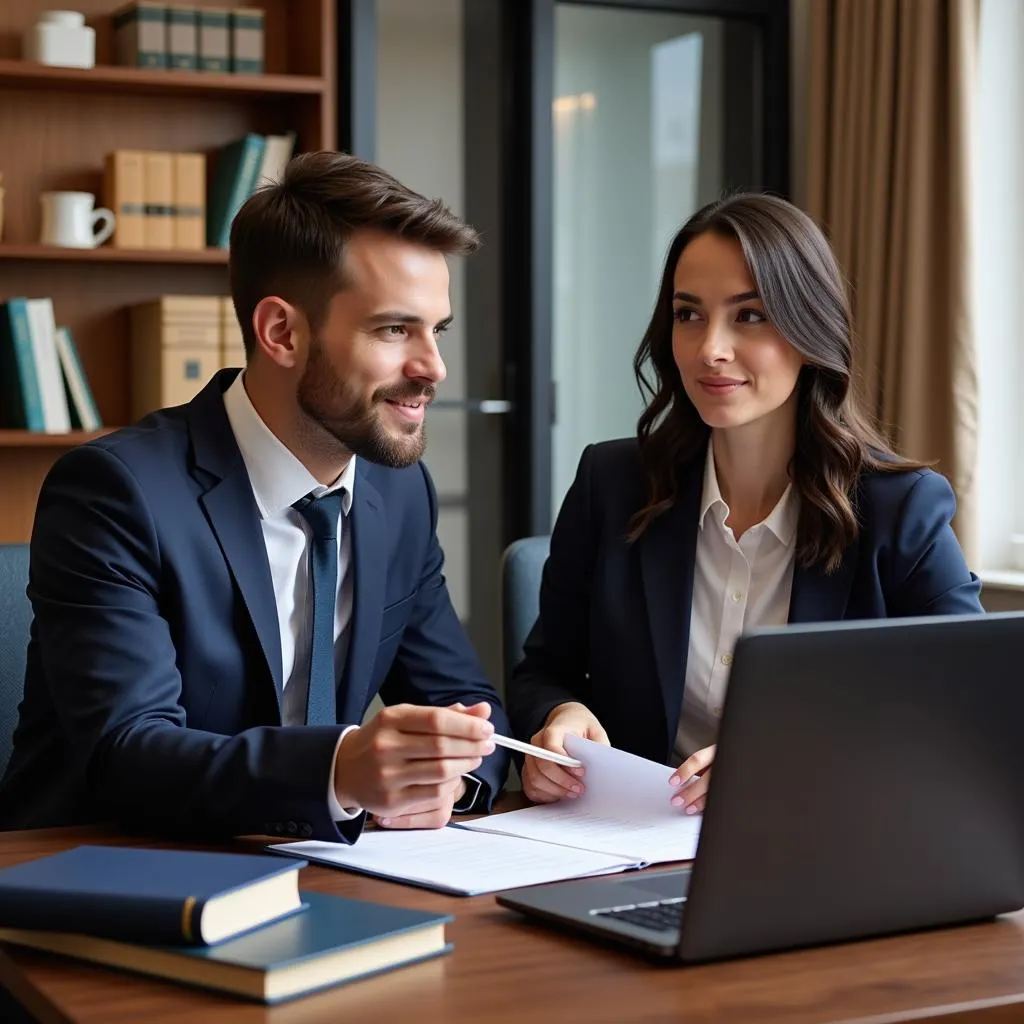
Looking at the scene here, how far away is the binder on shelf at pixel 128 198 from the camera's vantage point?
347 centimetres

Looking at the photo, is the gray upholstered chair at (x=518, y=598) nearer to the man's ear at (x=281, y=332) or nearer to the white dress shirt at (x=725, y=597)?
the white dress shirt at (x=725, y=597)

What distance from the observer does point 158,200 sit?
350cm

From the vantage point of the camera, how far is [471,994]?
992 mm

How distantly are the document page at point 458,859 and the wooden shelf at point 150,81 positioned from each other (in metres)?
2.41

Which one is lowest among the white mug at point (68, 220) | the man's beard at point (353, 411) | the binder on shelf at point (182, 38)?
the man's beard at point (353, 411)

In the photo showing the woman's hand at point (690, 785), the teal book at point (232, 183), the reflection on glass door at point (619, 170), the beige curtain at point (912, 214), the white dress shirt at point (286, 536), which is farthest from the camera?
the reflection on glass door at point (619, 170)

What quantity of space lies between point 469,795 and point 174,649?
0.33 meters

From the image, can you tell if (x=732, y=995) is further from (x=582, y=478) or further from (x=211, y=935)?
(x=582, y=478)

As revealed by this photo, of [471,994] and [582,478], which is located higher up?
[582,478]

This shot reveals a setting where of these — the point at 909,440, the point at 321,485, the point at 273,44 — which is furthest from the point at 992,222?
the point at 321,485

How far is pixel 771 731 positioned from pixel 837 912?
0.54 ft

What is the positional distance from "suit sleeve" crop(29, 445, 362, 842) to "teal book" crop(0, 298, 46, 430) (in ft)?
5.97

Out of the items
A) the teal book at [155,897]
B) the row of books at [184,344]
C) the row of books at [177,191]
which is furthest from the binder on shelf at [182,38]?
the teal book at [155,897]

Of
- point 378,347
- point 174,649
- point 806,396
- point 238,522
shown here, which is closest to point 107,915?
point 174,649
